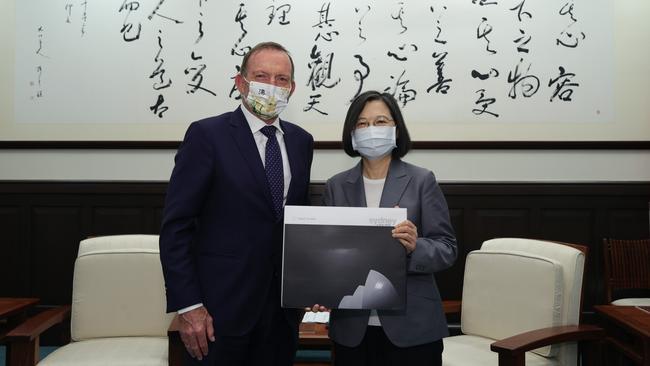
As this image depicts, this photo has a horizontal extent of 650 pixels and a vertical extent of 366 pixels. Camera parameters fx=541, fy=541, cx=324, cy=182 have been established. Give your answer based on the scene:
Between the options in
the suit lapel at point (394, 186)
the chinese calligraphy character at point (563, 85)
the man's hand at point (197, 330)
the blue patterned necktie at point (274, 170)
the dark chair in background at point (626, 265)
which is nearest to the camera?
the man's hand at point (197, 330)

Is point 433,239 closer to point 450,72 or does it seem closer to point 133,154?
point 450,72

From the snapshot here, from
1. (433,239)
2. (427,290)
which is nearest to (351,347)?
(427,290)

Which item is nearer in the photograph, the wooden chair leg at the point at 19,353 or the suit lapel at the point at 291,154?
the suit lapel at the point at 291,154

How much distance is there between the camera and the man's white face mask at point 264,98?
172 cm

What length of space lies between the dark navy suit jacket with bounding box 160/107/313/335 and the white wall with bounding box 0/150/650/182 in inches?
81.2

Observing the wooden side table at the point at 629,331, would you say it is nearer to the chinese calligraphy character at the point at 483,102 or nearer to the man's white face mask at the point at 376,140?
the man's white face mask at the point at 376,140

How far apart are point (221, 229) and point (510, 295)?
1.46 metres

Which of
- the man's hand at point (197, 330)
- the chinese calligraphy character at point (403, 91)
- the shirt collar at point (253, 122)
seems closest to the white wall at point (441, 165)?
the chinese calligraphy character at point (403, 91)

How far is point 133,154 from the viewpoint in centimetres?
374

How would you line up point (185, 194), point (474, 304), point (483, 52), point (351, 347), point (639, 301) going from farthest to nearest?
1. point (483, 52)
2. point (639, 301)
3. point (474, 304)
4. point (351, 347)
5. point (185, 194)

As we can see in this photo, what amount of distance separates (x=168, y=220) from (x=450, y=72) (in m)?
2.58

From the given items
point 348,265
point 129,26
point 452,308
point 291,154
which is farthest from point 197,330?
point 129,26

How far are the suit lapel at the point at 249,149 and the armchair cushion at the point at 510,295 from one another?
1.34 m

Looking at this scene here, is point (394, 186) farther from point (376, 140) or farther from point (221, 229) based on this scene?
point (221, 229)
